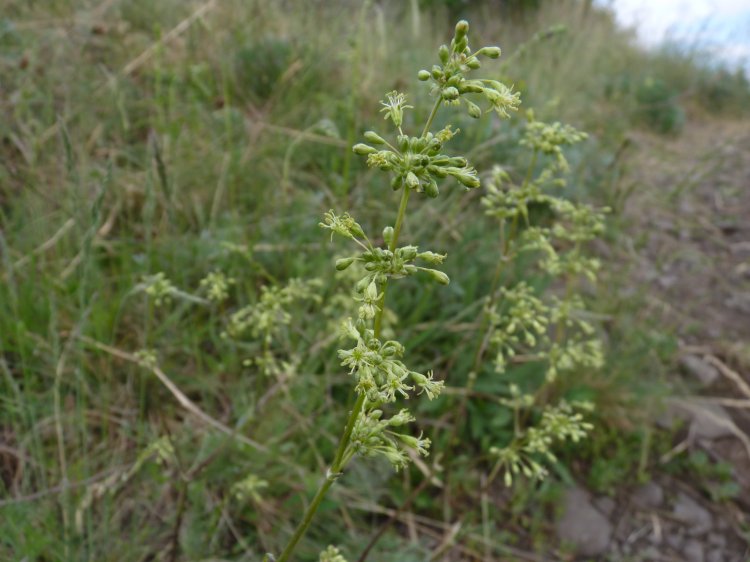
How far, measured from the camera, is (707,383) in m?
4.11

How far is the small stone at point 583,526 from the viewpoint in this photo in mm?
3223

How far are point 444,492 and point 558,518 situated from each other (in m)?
0.64

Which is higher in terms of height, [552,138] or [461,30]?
[461,30]

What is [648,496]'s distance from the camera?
3494 mm

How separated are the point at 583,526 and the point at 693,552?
590 millimetres

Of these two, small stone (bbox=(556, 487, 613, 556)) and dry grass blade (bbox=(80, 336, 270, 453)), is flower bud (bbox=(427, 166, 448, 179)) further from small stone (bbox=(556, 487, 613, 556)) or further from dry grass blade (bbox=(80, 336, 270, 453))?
small stone (bbox=(556, 487, 613, 556))

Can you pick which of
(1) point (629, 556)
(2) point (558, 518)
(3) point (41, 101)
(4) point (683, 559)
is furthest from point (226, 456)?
(3) point (41, 101)

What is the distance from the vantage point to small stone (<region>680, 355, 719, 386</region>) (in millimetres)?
4133

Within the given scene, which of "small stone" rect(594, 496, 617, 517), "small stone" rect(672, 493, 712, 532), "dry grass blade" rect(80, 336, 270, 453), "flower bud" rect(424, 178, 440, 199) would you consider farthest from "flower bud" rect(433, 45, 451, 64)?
"small stone" rect(672, 493, 712, 532)

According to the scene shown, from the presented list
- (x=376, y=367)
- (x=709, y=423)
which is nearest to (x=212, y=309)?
(x=376, y=367)

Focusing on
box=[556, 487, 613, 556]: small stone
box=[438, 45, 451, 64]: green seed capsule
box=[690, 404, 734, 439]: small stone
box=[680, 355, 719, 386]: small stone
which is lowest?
box=[556, 487, 613, 556]: small stone

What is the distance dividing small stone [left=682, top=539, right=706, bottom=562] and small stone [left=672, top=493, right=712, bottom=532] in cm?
6

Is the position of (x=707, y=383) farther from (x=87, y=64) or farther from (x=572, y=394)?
(x=87, y=64)

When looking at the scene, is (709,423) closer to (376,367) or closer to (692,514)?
(692,514)
